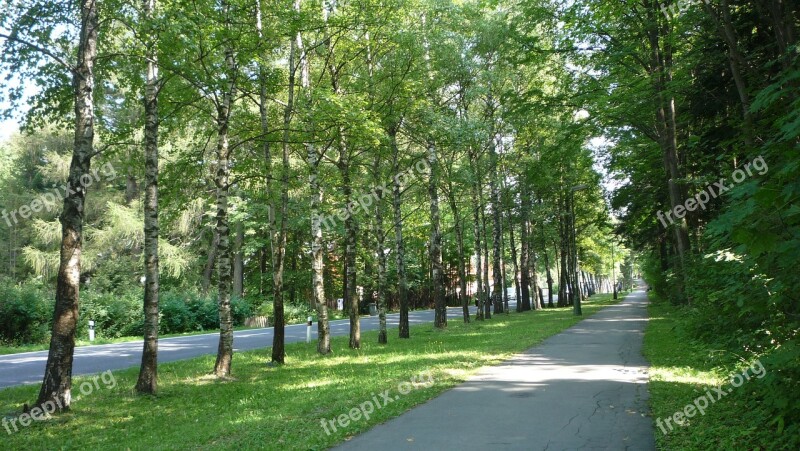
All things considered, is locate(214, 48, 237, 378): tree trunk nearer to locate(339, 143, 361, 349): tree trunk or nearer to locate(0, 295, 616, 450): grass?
locate(0, 295, 616, 450): grass

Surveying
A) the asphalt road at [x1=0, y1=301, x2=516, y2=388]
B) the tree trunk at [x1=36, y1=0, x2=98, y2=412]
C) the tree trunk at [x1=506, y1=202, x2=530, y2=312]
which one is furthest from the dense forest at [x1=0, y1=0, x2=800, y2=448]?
the asphalt road at [x1=0, y1=301, x2=516, y2=388]

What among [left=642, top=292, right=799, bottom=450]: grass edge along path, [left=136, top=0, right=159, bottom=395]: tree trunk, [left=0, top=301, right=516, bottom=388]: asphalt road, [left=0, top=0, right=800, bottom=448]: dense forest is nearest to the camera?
[left=642, top=292, right=799, bottom=450]: grass edge along path

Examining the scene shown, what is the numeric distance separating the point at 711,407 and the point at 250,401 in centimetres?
689

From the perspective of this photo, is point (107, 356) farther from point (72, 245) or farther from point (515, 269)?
point (515, 269)

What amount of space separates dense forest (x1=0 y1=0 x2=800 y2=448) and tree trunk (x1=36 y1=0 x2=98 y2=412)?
0.03 m

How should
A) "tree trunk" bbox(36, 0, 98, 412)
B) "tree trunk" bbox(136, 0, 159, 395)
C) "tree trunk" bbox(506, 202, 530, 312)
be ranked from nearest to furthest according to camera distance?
"tree trunk" bbox(36, 0, 98, 412)
"tree trunk" bbox(136, 0, 159, 395)
"tree trunk" bbox(506, 202, 530, 312)

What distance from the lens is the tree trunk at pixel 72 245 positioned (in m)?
8.51

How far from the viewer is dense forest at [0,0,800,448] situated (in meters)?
7.61

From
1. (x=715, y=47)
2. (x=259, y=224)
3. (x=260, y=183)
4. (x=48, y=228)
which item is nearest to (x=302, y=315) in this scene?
(x=259, y=224)

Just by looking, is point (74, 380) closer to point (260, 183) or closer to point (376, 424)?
point (260, 183)

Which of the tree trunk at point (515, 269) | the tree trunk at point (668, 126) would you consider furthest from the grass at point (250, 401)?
the tree trunk at point (515, 269)

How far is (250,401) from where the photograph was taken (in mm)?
9078

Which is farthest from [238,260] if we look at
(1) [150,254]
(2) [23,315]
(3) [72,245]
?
(3) [72,245]

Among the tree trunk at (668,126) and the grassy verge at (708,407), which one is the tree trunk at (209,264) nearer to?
the tree trunk at (668,126)
